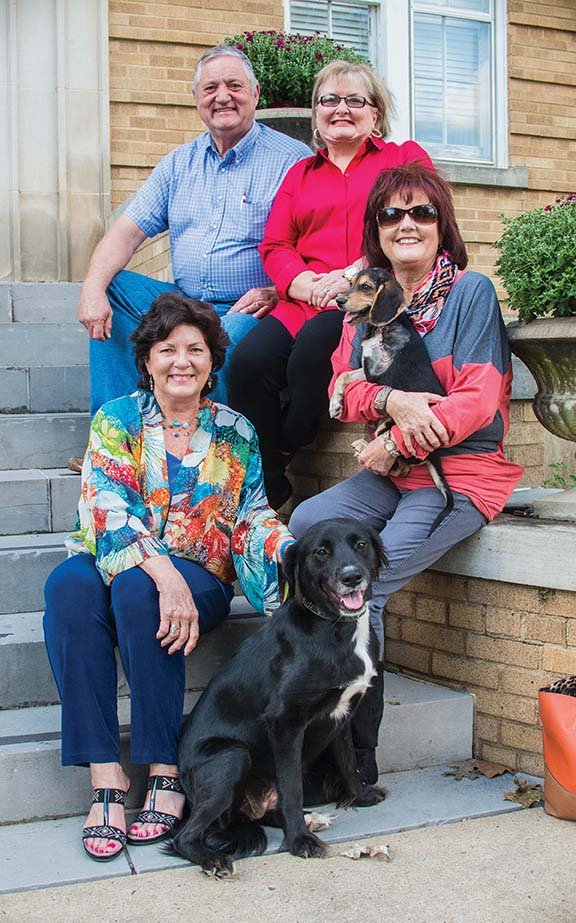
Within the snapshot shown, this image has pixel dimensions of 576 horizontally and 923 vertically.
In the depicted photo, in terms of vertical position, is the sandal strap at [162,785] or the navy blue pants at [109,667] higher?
the navy blue pants at [109,667]

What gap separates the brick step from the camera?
296 cm

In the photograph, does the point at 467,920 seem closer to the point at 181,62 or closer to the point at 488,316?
the point at 488,316

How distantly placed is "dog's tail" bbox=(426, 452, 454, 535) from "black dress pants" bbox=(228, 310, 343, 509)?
0.78m

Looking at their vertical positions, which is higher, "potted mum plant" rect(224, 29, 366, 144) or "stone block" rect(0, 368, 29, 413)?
"potted mum plant" rect(224, 29, 366, 144)

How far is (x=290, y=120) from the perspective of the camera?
19.1 feet

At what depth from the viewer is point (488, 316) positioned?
10.5 ft

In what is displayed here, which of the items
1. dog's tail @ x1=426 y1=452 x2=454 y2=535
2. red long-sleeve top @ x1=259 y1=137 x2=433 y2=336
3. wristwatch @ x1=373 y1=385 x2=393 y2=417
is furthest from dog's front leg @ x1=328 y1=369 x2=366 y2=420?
red long-sleeve top @ x1=259 y1=137 x2=433 y2=336

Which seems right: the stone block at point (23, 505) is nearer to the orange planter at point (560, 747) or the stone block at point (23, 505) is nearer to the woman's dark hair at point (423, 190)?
the woman's dark hair at point (423, 190)

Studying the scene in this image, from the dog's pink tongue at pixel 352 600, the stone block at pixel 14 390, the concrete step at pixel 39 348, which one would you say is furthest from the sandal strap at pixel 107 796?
the concrete step at pixel 39 348

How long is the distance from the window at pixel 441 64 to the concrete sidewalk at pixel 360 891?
6.59m

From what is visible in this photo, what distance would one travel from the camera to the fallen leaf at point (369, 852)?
2.75m

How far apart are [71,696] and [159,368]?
1.00 meters

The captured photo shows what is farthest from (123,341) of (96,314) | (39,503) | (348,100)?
(348,100)

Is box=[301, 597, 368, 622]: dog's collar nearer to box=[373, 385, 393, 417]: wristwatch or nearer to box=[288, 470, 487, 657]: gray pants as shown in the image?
box=[288, 470, 487, 657]: gray pants
